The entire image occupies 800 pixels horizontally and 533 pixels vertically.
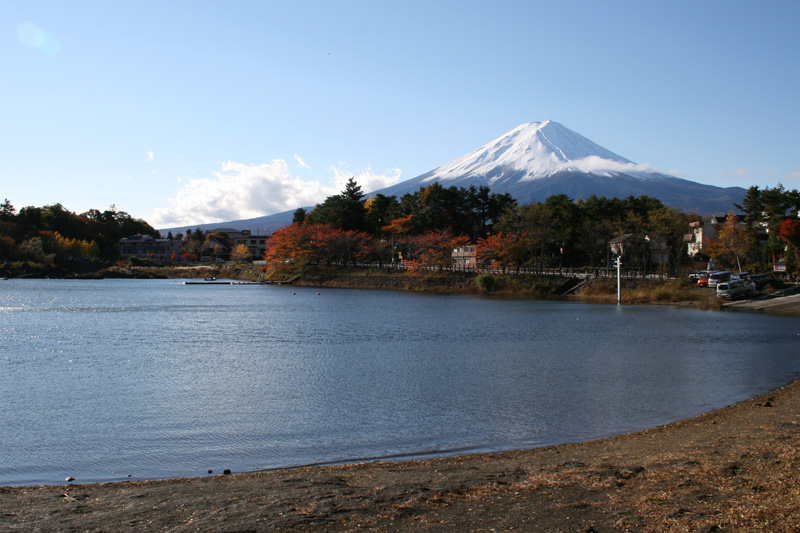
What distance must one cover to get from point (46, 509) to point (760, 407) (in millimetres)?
10980

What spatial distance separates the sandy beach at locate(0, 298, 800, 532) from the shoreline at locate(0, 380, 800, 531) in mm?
13

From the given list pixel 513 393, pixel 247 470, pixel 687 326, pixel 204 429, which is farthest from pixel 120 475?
pixel 687 326

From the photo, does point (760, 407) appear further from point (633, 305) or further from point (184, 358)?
point (633, 305)

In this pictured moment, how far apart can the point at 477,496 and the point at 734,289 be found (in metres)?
39.4

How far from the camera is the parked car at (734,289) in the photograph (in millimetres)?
39281

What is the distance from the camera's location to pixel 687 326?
28.2m

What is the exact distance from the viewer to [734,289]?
39.4m

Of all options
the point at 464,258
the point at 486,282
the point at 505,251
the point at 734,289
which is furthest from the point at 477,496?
the point at 464,258

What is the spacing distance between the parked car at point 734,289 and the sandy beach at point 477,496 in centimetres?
3497

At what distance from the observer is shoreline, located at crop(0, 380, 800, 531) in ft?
16.6

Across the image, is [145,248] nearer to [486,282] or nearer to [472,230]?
[472,230]

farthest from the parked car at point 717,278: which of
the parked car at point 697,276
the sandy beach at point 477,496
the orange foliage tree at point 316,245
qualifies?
the sandy beach at point 477,496

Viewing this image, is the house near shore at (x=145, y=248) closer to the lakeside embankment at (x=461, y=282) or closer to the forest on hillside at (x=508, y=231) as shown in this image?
the lakeside embankment at (x=461, y=282)

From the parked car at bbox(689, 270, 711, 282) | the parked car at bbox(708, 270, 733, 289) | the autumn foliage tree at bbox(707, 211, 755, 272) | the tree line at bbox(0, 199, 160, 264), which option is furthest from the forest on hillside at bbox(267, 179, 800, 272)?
the tree line at bbox(0, 199, 160, 264)
